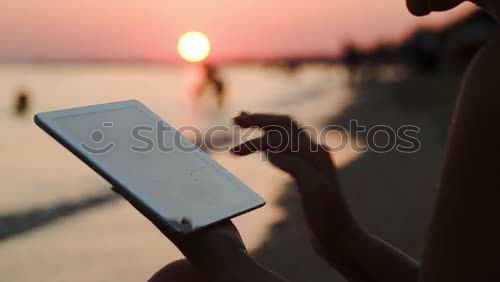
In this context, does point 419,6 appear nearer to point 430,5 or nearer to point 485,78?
point 430,5

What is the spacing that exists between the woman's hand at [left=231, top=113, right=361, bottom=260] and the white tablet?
0.46ft

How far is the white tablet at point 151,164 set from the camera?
4.24 ft

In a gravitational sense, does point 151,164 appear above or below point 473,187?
below

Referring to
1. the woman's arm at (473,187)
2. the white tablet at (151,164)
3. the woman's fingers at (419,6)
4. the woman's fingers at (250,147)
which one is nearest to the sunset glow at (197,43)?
the white tablet at (151,164)

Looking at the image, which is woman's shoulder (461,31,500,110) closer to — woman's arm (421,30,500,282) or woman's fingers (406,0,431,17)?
woman's arm (421,30,500,282)

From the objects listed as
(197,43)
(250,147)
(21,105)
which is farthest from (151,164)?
(197,43)

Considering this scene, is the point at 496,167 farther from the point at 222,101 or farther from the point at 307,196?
the point at 222,101

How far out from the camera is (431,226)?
3.48 feet

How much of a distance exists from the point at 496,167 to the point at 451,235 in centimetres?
14

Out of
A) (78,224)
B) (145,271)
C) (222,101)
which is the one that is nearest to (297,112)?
(222,101)

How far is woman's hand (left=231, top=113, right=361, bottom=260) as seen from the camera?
139 cm

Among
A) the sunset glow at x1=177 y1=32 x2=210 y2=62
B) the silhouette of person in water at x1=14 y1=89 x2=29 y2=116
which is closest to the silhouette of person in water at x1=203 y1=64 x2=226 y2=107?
the silhouette of person in water at x1=14 y1=89 x2=29 y2=116

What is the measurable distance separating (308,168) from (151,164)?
40 centimetres

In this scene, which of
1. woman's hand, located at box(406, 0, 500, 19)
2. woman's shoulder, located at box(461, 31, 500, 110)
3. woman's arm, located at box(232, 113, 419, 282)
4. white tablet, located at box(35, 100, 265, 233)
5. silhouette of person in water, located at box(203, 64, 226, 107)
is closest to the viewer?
woman's shoulder, located at box(461, 31, 500, 110)
